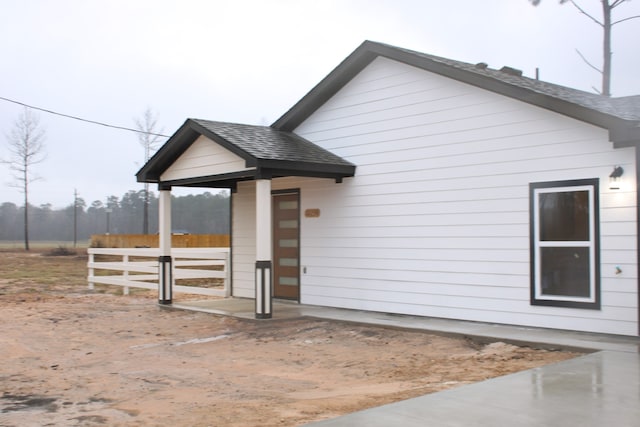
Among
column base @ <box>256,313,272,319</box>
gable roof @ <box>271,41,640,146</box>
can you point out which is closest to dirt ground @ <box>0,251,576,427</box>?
column base @ <box>256,313,272,319</box>

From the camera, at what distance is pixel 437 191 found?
10.5 meters

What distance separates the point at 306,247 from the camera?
12.9m

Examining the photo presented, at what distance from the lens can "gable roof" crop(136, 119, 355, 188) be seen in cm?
1095

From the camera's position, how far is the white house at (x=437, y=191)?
847 centimetres

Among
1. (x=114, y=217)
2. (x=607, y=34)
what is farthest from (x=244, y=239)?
(x=114, y=217)

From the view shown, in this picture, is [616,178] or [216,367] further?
[616,178]

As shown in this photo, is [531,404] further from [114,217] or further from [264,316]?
[114,217]

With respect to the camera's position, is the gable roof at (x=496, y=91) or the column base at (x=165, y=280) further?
the column base at (x=165, y=280)

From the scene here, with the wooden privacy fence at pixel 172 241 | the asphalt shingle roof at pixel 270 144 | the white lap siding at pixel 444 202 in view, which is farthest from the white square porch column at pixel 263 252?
the wooden privacy fence at pixel 172 241

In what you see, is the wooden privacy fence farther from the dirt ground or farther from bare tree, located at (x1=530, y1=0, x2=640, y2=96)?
the dirt ground

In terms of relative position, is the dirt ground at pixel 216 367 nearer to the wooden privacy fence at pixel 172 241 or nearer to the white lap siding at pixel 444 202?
the white lap siding at pixel 444 202

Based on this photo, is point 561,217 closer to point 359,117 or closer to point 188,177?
point 359,117

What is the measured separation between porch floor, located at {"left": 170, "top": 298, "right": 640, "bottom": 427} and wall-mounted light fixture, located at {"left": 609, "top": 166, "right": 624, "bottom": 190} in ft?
6.51

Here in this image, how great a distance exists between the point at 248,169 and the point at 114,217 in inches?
2688
